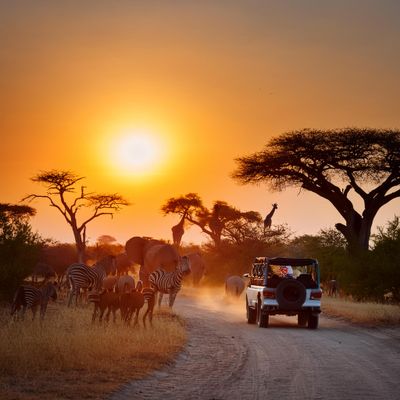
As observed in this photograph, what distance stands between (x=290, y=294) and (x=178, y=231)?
2028 inches

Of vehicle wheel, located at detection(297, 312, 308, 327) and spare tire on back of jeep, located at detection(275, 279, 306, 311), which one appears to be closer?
spare tire on back of jeep, located at detection(275, 279, 306, 311)

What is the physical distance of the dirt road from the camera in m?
13.1

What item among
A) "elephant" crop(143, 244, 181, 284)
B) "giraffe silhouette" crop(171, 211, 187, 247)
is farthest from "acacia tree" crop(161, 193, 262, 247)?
"elephant" crop(143, 244, 181, 284)

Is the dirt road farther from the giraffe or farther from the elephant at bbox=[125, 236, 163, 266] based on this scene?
the giraffe

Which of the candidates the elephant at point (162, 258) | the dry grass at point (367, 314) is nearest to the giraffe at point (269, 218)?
the elephant at point (162, 258)

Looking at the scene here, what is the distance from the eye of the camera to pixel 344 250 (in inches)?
2000

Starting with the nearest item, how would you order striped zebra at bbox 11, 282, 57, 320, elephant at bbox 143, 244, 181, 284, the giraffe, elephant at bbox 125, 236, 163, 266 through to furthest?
striped zebra at bbox 11, 282, 57, 320
elephant at bbox 143, 244, 181, 284
elephant at bbox 125, 236, 163, 266
the giraffe

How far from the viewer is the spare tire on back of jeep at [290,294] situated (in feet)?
85.7

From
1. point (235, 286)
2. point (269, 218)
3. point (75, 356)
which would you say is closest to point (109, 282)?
point (235, 286)

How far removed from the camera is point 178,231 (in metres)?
77.6

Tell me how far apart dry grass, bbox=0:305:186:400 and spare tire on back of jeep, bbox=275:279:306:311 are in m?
5.54

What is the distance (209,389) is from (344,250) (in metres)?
38.4

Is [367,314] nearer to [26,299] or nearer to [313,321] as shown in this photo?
[313,321]

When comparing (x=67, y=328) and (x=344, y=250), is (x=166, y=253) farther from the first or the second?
(x=67, y=328)
